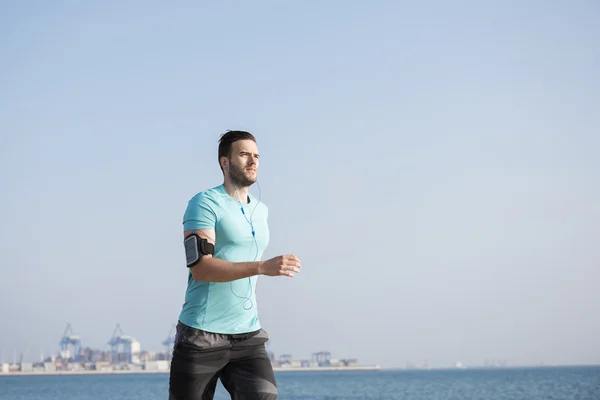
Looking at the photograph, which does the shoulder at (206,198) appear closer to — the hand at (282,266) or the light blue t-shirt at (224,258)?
the light blue t-shirt at (224,258)

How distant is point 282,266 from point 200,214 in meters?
0.67

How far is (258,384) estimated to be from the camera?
15.5 ft

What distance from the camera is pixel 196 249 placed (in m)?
4.41

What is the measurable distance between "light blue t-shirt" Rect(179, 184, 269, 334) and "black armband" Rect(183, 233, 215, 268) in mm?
91

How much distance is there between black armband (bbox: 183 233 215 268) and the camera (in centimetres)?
440

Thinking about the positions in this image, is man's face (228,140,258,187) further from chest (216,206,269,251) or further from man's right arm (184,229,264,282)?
man's right arm (184,229,264,282)

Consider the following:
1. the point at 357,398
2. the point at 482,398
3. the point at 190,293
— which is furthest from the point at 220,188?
the point at 357,398

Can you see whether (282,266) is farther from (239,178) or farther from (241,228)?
(239,178)

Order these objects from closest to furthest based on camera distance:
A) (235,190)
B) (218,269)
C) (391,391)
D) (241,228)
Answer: (218,269)
(241,228)
(235,190)
(391,391)

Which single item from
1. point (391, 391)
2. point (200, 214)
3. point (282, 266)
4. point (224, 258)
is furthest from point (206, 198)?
point (391, 391)

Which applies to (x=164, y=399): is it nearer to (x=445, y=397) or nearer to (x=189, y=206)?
(x=445, y=397)

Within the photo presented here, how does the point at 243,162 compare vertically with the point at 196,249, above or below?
above

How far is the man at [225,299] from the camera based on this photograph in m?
4.55

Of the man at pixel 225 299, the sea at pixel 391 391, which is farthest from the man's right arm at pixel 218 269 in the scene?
the sea at pixel 391 391
